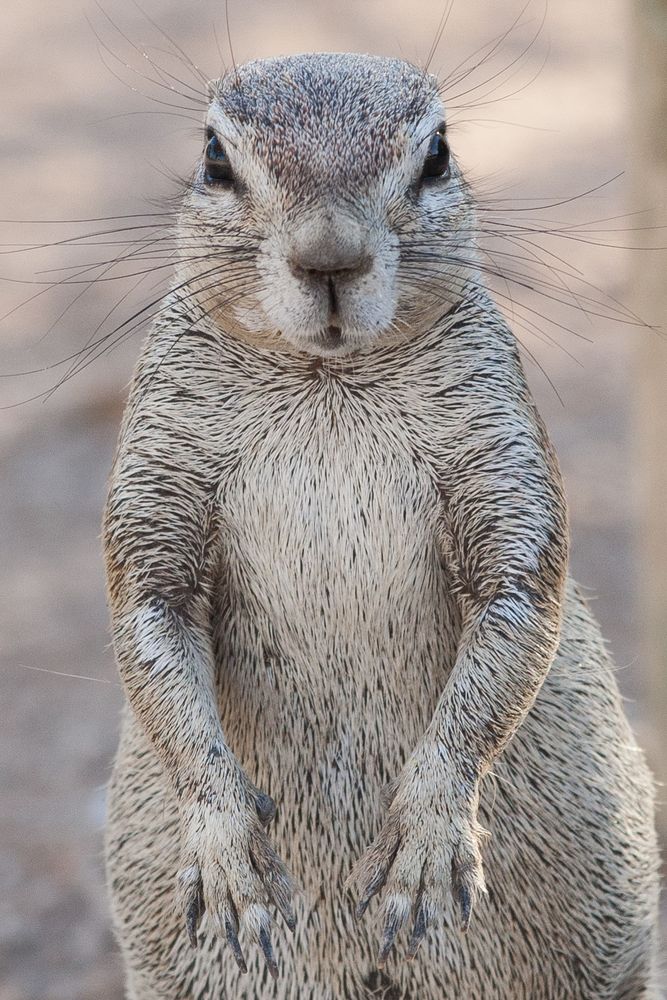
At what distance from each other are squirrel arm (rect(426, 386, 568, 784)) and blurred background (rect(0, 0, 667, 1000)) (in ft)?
1.28

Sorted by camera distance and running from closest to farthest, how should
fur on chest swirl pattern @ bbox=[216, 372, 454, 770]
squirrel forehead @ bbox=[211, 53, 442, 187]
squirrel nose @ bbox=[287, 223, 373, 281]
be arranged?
squirrel nose @ bbox=[287, 223, 373, 281]
squirrel forehead @ bbox=[211, 53, 442, 187]
fur on chest swirl pattern @ bbox=[216, 372, 454, 770]

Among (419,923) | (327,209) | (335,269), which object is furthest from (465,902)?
(327,209)

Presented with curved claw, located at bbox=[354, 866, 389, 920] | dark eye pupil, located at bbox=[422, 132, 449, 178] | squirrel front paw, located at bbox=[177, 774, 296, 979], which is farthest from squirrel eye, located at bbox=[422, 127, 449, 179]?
curved claw, located at bbox=[354, 866, 389, 920]

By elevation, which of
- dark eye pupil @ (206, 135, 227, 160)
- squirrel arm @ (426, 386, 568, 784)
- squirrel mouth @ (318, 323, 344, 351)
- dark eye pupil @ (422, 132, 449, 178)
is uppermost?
dark eye pupil @ (206, 135, 227, 160)

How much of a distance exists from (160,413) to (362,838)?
3.26ft

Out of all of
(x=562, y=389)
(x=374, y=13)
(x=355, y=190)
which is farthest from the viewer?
(x=374, y=13)

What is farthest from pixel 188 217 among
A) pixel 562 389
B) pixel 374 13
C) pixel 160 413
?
pixel 374 13

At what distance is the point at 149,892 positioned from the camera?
139 inches

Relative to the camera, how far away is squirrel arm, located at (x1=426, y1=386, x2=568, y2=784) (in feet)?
9.83

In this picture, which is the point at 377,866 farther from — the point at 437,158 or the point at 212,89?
the point at 212,89

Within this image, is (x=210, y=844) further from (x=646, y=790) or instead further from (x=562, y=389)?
(x=562, y=389)

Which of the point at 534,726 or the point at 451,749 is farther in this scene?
the point at 534,726

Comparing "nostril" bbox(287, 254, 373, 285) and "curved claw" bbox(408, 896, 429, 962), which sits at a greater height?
"nostril" bbox(287, 254, 373, 285)

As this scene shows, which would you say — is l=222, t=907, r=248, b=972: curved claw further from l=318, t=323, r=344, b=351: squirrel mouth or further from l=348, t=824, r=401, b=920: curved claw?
l=318, t=323, r=344, b=351: squirrel mouth
